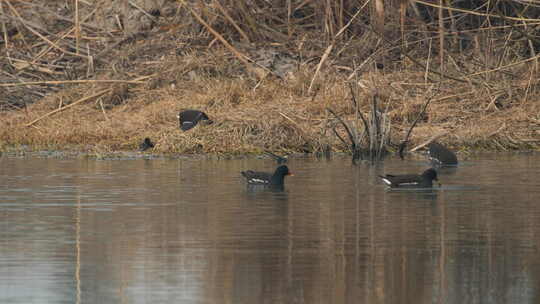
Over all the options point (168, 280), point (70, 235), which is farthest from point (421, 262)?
point (70, 235)

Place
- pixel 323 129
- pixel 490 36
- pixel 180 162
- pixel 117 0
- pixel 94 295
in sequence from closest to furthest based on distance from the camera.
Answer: pixel 94 295
pixel 180 162
pixel 323 129
pixel 490 36
pixel 117 0

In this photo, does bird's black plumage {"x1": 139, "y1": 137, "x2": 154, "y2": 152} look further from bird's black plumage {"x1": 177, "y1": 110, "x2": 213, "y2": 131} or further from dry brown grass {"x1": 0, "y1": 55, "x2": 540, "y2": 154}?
bird's black plumage {"x1": 177, "y1": 110, "x2": 213, "y2": 131}

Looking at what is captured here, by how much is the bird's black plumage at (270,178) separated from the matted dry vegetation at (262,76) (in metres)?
6.73

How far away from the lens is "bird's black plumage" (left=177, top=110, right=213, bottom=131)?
82.9 feet

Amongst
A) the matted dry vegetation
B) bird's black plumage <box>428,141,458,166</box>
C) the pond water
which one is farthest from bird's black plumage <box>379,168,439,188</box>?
the matted dry vegetation

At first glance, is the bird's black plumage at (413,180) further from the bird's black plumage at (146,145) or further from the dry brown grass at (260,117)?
the bird's black plumage at (146,145)

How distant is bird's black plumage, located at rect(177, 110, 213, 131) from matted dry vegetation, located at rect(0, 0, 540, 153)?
385 millimetres

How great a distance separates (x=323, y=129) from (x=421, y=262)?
47.7 feet

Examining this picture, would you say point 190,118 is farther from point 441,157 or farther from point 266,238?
point 266,238

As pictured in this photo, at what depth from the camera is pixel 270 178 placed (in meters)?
17.5

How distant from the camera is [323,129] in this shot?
996 inches

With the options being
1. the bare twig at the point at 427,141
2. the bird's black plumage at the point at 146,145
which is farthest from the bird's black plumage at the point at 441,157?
the bird's black plumage at the point at 146,145

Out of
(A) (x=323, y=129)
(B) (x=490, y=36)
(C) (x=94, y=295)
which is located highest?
(B) (x=490, y=36)

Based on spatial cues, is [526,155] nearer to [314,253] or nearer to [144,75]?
[144,75]
